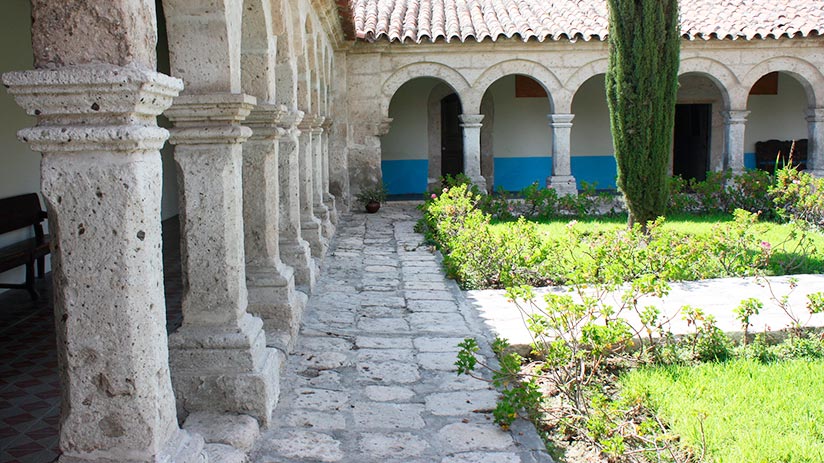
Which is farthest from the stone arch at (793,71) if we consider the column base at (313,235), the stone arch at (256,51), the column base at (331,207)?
the stone arch at (256,51)

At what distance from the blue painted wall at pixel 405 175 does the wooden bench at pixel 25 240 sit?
9.48 meters

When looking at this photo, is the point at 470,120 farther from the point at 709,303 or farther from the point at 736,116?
the point at 709,303

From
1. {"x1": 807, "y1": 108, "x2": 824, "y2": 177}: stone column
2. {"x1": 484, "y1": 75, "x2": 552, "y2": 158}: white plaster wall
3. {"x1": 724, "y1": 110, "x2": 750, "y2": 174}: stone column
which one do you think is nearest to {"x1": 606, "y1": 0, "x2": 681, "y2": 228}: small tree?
{"x1": 724, "y1": 110, "x2": 750, "y2": 174}: stone column

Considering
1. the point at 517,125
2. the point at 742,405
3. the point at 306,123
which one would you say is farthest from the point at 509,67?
the point at 742,405

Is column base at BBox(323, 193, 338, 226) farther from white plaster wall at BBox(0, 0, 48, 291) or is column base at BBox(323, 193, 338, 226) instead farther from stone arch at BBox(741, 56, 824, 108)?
stone arch at BBox(741, 56, 824, 108)

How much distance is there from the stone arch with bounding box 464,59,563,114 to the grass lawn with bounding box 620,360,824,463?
31.0ft

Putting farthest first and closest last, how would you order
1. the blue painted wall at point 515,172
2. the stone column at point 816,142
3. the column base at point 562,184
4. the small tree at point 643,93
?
the blue painted wall at point 515,172 → the stone column at point 816,142 → the column base at point 562,184 → the small tree at point 643,93

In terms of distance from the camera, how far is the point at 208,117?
382 centimetres

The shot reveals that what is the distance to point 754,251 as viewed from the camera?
866cm

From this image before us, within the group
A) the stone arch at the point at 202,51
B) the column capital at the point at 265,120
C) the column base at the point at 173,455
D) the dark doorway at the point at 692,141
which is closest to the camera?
the column base at the point at 173,455

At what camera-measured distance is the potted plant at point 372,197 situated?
13.3 meters

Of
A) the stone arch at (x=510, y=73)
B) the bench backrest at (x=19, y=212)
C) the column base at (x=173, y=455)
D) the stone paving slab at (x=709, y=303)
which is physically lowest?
the stone paving slab at (x=709, y=303)

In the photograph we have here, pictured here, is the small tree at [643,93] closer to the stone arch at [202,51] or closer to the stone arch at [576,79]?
the stone arch at [576,79]

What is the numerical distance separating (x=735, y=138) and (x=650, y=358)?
10.3 m
